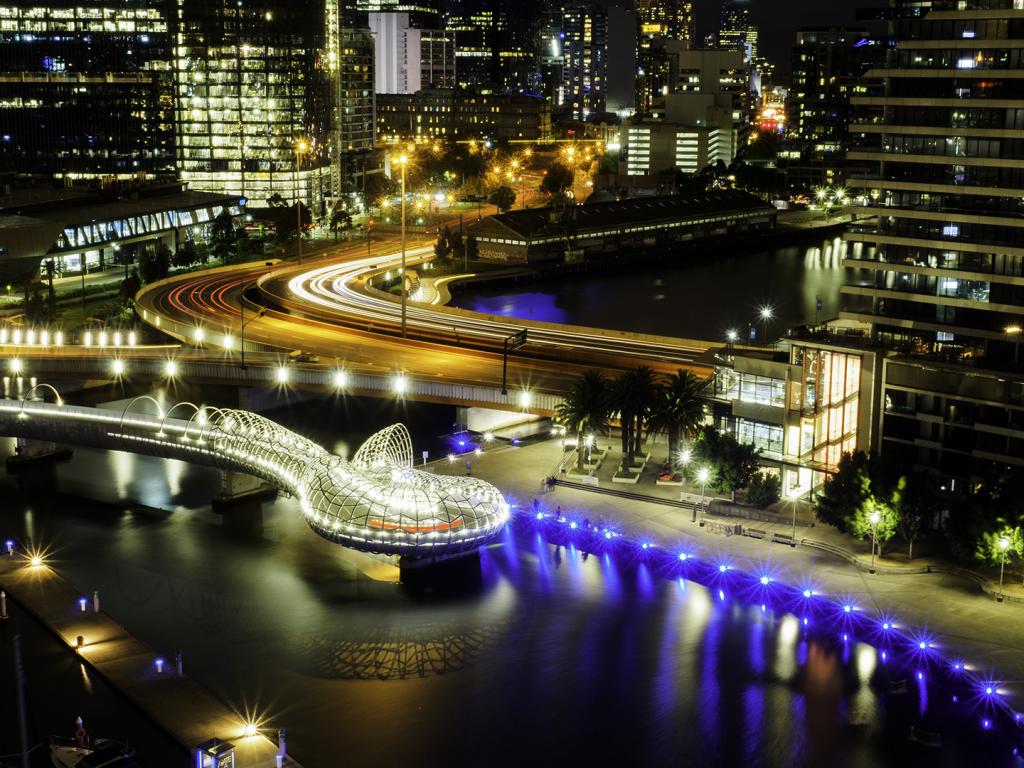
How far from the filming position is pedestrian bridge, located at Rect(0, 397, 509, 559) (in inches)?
2254

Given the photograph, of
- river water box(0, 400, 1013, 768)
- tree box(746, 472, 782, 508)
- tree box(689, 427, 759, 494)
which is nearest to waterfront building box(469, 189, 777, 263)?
tree box(689, 427, 759, 494)

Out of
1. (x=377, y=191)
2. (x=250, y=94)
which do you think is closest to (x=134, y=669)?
(x=250, y=94)

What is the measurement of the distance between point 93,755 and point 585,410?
32.4 meters

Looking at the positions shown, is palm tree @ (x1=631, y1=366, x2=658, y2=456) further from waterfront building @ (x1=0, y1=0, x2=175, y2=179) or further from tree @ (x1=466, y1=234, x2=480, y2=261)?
waterfront building @ (x1=0, y1=0, x2=175, y2=179)

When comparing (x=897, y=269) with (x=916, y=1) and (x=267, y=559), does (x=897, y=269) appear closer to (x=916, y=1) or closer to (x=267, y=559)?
(x=916, y=1)

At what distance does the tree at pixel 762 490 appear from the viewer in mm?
63375

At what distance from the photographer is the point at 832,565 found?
57.4 metres

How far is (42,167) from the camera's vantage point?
170 metres

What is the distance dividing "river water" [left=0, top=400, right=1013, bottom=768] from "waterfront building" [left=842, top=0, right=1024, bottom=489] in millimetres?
14069

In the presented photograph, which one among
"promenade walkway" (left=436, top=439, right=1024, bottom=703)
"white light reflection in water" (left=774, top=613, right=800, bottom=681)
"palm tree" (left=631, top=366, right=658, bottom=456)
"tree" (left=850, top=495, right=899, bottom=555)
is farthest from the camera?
"palm tree" (left=631, top=366, right=658, bottom=456)

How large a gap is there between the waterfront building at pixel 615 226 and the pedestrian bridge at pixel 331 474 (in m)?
88.8

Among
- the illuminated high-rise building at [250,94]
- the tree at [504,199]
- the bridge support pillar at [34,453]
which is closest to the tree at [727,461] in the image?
the bridge support pillar at [34,453]

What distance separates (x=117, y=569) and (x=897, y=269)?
41457 millimetres

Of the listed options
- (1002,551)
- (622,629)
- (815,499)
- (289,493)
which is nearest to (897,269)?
(815,499)
